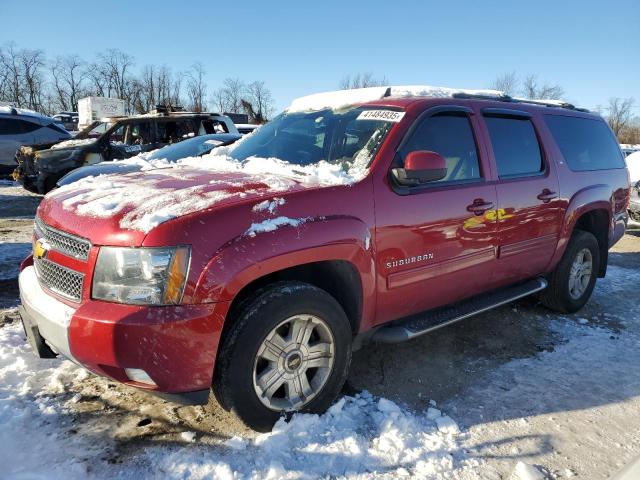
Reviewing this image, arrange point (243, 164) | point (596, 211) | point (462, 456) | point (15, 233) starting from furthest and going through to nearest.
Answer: point (15, 233)
point (596, 211)
point (243, 164)
point (462, 456)

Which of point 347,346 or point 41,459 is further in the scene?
point 347,346

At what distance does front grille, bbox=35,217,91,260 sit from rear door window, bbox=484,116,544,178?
9.38 feet

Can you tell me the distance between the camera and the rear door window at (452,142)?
3.31 meters

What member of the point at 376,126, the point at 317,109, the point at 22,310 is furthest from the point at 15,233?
the point at 376,126

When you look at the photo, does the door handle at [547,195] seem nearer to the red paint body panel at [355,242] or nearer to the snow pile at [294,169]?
the red paint body panel at [355,242]

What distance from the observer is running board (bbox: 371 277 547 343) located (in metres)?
3.13

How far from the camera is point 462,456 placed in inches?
102

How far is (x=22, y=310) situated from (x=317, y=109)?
2389 mm

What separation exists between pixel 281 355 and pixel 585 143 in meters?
3.74

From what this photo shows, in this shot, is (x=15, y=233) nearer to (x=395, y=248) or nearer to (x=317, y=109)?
(x=317, y=109)

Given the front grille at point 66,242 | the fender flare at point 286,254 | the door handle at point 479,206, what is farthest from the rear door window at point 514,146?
the front grille at point 66,242

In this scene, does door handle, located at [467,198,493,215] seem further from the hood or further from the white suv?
the white suv

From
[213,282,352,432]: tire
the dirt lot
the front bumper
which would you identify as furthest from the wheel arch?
the front bumper

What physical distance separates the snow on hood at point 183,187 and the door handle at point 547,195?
1857 mm
